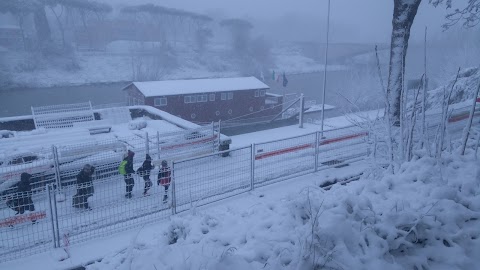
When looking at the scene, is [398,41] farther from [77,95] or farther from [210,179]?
[77,95]

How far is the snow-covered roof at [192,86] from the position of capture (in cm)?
2286

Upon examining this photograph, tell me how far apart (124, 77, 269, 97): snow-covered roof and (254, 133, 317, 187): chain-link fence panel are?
14521 millimetres

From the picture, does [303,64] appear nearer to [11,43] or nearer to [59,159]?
[11,43]

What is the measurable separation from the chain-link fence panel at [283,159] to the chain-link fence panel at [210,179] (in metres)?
0.33

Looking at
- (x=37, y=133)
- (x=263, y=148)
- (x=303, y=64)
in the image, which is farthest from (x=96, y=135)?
(x=303, y=64)

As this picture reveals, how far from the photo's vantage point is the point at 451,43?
5194 centimetres

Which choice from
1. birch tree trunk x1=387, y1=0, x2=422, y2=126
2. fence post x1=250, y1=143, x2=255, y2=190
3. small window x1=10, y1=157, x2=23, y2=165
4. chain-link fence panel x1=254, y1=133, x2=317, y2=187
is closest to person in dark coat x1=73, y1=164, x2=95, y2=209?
small window x1=10, y1=157, x2=23, y2=165

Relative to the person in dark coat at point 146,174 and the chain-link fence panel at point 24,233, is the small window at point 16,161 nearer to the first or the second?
the chain-link fence panel at point 24,233

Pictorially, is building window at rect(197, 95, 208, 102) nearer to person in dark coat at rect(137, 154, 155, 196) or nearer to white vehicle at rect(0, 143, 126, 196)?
white vehicle at rect(0, 143, 126, 196)

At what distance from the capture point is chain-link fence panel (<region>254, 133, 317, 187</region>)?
8.82m

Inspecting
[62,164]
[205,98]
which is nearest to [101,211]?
[62,164]

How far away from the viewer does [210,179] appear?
7.94 m

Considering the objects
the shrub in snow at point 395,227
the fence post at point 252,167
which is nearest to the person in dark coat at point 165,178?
the fence post at point 252,167

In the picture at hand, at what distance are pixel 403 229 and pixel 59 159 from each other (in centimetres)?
811
